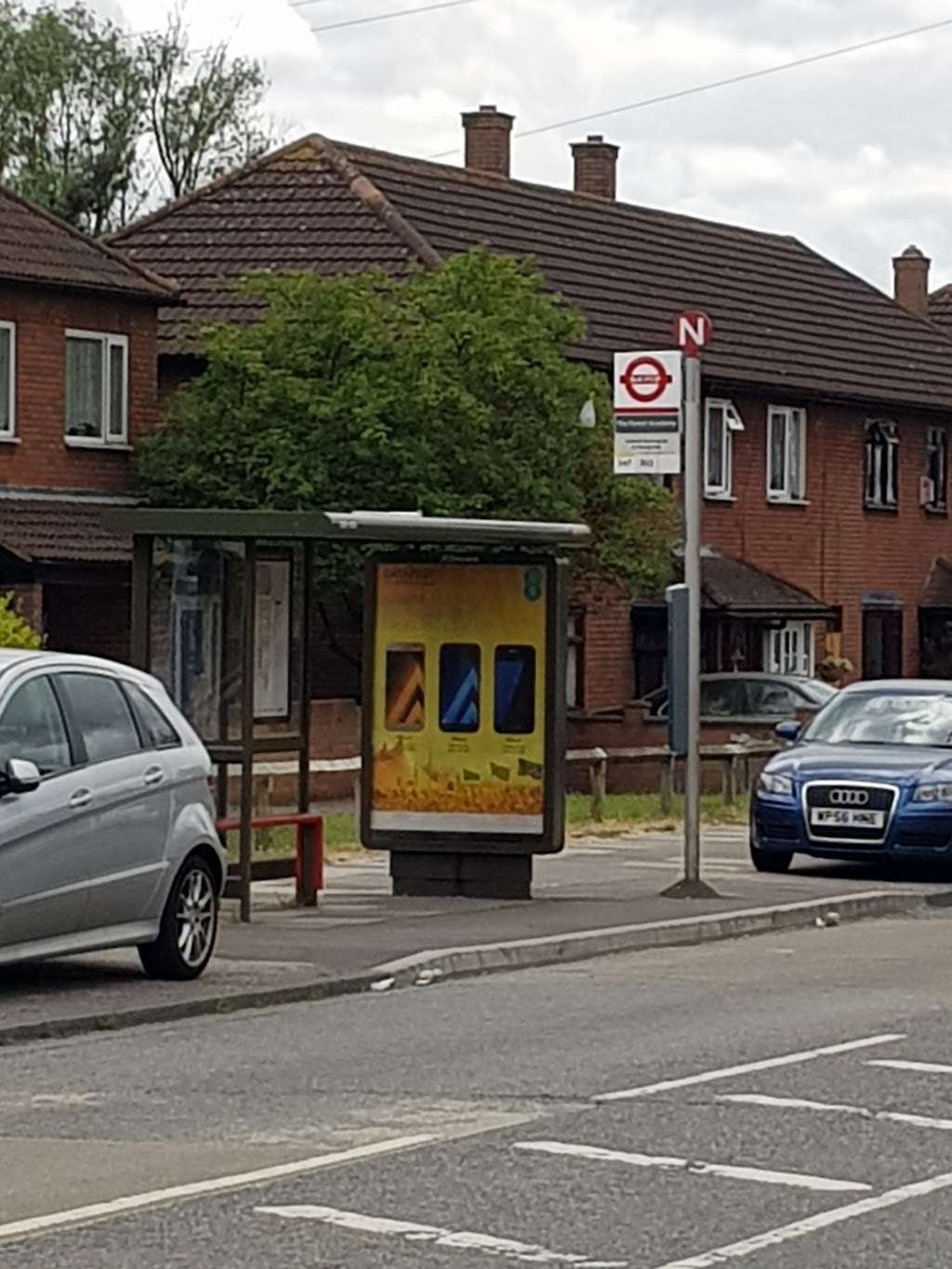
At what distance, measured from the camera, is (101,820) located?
47.2 feet

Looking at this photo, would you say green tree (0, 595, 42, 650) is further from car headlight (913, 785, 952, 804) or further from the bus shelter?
car headlight (913, 785, 952, 804)

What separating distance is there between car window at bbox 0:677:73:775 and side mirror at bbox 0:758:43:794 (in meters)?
0.22

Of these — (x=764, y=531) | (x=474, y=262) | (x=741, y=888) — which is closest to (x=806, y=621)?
(x=764, y=531)

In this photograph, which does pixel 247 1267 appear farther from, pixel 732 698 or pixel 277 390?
pixel 732 698

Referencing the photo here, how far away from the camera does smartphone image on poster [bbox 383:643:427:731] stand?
20375 mm

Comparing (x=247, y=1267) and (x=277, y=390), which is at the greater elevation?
(x=277, y=390)

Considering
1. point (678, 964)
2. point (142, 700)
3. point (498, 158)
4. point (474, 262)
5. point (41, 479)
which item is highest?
point (498, 158)

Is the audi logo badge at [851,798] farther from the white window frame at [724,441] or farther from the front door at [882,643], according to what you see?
the front door at [882,643]

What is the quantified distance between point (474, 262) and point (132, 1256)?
93.2 feet

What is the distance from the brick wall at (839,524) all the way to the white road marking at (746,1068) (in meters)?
33.2

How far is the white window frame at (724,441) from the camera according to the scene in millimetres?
46031

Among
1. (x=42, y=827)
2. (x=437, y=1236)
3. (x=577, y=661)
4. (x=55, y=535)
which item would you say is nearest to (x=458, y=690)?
(x=42, y=827)

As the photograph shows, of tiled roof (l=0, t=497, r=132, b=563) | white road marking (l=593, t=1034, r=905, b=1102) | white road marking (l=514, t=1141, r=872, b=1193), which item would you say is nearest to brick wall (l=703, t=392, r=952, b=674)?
tiled roof (l=0, t=497, r=132, b=563)

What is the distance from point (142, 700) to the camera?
15297mm
